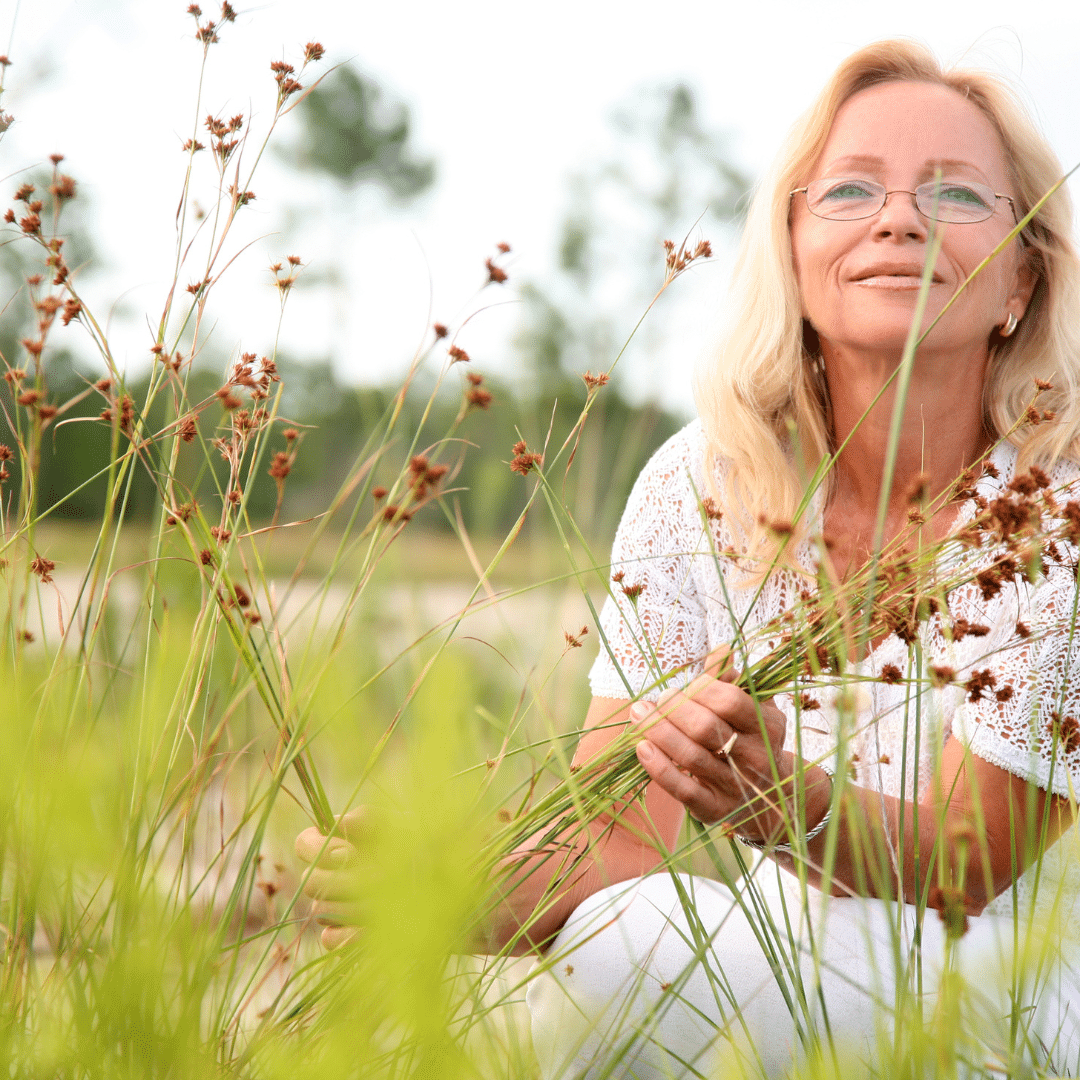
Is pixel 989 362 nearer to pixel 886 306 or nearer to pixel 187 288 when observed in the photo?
pixel 886 306

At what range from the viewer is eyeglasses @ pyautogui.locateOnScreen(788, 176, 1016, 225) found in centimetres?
152

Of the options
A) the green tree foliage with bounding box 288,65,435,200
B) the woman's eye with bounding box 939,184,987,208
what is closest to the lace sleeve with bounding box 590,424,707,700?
the woman's eye with bounding box 939,184,987,208

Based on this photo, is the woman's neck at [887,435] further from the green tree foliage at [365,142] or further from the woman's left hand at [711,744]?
the green tree foliage at [365,142]

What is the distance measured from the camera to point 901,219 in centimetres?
146

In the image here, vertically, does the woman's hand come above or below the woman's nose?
below

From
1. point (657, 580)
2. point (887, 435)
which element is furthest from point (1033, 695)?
point (657, 580)

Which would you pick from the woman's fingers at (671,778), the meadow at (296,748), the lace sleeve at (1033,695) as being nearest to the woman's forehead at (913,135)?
the lace sleeve at (1033,695)

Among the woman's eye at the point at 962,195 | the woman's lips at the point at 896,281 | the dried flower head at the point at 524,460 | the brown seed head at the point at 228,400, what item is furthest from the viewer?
the woman's eye at the point at 962,195

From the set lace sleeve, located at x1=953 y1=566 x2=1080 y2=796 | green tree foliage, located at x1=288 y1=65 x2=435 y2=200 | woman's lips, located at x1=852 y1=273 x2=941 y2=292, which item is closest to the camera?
lace sleeve, located at x1=953 y1=566 x2=1080 y2=796

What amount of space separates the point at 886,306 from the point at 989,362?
41 centimetres

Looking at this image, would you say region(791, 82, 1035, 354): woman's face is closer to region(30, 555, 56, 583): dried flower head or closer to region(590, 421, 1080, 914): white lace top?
region(590, 421, 1080, 914): white lace top

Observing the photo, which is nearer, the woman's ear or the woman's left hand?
the woman's left hand

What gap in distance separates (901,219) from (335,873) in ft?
3.97

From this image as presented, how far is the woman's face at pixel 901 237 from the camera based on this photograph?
146cm
